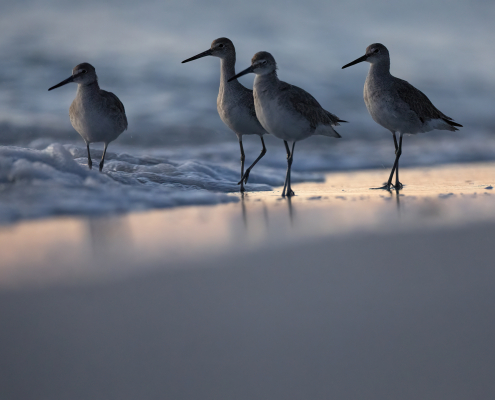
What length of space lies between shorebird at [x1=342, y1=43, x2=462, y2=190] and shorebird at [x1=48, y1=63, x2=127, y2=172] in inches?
104

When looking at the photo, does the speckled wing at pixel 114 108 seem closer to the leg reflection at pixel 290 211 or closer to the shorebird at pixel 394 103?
the leg reflection at pixel 290 211

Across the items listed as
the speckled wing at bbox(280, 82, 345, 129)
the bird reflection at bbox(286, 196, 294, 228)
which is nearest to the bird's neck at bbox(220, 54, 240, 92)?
the speckled wing at bbox(280, 82, 345, 129)

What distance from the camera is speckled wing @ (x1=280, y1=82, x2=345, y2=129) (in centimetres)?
503

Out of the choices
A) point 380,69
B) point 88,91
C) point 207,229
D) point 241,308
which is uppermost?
point 380,69

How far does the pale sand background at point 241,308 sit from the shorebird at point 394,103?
2.34 metres

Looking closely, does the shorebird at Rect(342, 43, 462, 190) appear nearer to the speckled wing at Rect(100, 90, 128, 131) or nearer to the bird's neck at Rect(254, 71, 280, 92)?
the bird's neck at Rect(254, 71, 280, 92)

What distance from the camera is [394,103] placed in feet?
18.4

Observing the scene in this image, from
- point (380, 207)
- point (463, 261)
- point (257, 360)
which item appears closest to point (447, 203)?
point (380, 207)

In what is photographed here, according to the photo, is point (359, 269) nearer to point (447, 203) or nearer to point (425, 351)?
point (425, 351)

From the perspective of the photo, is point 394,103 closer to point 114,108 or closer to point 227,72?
point 227,72

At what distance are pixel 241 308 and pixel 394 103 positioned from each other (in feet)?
13.5

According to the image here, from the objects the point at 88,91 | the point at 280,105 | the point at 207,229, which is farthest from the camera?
the point at 88,91

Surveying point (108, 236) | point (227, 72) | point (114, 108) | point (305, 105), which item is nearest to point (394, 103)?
point (305, 105)

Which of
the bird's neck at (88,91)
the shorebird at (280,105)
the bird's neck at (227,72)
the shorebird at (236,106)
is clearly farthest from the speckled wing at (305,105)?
the bird's neck at (88,91)
